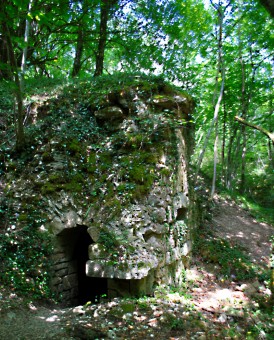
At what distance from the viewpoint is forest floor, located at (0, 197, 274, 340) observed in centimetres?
407

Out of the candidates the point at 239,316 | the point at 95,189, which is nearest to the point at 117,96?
the point at 95,189

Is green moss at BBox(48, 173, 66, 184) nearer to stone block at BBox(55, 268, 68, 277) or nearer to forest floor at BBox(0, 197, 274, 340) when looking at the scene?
stone block at BBox(55, 268, 68, 277)

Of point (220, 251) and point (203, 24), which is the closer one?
point (220, 251)

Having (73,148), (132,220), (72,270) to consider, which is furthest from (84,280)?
(73,148)

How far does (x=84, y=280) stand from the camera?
6.54 m

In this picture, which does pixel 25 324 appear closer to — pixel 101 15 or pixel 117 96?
pixel 117 96

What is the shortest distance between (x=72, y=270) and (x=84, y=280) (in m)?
0.62

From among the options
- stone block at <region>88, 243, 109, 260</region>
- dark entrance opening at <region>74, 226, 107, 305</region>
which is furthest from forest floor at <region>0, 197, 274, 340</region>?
dark entrance opening at <region>74, 226, 107, 305</region>

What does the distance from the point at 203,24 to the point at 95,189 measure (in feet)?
32.3

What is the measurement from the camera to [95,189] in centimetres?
626

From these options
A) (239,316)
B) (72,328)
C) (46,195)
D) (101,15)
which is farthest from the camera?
(101,15)

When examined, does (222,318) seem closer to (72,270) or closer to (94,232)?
(94,232)

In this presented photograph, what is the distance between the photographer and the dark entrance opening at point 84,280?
6387 millimetres

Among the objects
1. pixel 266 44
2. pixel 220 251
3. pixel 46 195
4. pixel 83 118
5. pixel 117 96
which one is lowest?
pixel 220 251
